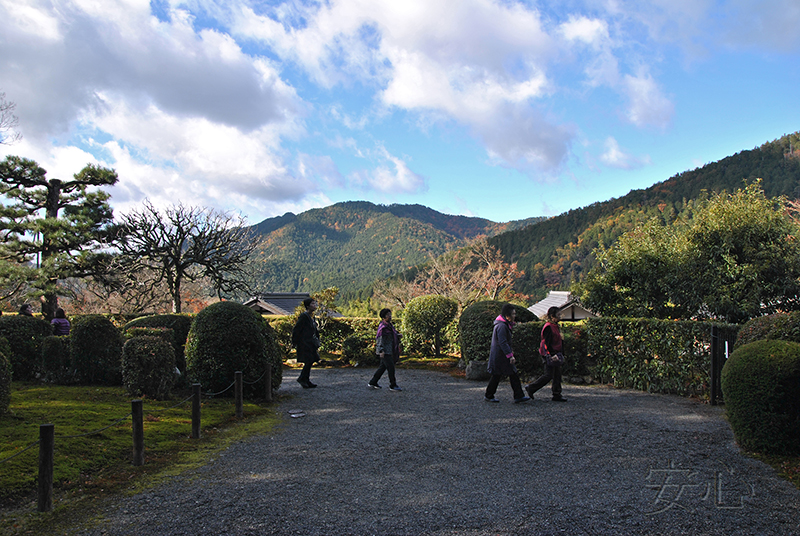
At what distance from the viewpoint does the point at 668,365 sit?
912 centimetres

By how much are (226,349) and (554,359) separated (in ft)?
19.4

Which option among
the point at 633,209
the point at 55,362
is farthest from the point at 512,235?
the point at 55,362

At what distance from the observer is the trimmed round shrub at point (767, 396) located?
16.4 feet

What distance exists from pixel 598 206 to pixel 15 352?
62024 millimetres

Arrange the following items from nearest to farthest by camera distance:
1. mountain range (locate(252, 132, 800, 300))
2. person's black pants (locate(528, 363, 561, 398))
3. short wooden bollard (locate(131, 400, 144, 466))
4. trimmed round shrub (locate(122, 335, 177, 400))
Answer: short wooden bollard (locate(131, 400, 144, 466))
trimmed round shrub (locate(122, 335, 177, 400))
person's black pants (locate(528, 363, 561, 398))
mountain range (locate(252, 132, 800, 300))

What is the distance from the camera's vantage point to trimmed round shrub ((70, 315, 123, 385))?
970cm

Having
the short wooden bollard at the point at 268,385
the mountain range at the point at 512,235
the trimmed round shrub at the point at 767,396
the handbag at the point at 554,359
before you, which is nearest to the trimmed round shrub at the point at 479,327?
the handbag at the point at 554,359

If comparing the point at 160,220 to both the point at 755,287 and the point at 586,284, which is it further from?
the point at 755,287

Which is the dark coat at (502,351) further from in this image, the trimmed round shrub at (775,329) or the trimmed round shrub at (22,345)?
the trimmed round shrub at (22,345)

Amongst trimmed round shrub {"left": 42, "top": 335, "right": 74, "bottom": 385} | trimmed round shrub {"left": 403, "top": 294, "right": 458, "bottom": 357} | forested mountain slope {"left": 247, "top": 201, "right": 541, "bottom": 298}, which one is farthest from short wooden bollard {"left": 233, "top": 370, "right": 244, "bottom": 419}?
forested mountain slope {"left": 247, "top": 201, "right": 541, "bottom": 298}

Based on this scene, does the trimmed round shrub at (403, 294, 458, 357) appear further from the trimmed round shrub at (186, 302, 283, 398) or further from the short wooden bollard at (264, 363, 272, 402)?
the short wooden bollard at (264, 363, 272, 402)

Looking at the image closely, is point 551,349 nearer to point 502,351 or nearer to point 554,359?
point 554,359

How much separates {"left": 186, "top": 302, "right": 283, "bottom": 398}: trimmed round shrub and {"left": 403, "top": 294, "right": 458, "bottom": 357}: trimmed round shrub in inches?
314

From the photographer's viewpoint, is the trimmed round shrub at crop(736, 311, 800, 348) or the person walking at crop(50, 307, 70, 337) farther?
the person walking at crop(50, 307, 70, 337)
